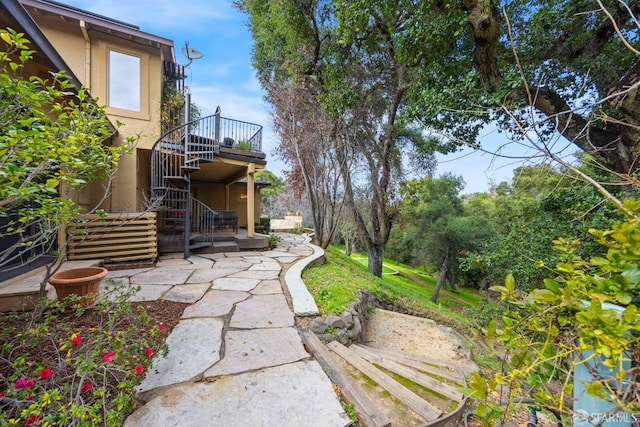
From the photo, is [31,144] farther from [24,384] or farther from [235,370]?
[235,370]

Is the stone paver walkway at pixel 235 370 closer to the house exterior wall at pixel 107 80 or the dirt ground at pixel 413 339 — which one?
the dirt ground at pixel 413 339

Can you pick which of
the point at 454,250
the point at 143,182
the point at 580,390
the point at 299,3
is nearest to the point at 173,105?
the point at 143,182

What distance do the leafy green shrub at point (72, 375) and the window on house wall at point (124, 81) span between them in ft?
19.2

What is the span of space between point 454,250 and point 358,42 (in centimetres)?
1087

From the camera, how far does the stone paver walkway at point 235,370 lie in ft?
4.29

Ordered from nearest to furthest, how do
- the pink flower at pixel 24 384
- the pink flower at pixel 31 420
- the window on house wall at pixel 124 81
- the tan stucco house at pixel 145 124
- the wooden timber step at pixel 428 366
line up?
1. the pink flower at pixel 31 420
2. the pink flower at pixel 24 384
3. the wooden timber step at pixel 428 366
4. the tan stucco house at pixel 145 124
5. the window on house wall at pixel 124 81

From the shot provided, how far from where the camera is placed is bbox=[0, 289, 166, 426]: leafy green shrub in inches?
41.5

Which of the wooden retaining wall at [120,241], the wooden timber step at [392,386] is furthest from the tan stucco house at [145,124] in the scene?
the wooden timber step at [392,386]

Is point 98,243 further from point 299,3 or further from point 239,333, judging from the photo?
point 299,3

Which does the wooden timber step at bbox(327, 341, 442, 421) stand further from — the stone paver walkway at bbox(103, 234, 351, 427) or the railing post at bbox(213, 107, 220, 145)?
the railing post at bbox(213, 107, 220, 145)

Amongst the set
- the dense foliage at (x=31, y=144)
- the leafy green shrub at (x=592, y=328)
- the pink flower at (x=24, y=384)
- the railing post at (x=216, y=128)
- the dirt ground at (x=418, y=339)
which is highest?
the railing post at (x=216, y=128)

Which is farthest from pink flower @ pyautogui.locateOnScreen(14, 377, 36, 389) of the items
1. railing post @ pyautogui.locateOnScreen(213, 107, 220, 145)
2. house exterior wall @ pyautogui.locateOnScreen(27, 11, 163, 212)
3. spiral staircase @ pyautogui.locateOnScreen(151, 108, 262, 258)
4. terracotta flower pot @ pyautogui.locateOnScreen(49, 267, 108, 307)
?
railing post @ pyautogui.locateOnScreen(213, 107, 220, 145)

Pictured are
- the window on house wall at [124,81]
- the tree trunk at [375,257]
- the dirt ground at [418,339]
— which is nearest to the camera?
the dirt ground at [418,339]

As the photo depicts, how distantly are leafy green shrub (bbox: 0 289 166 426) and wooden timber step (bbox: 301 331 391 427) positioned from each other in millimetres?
1129
